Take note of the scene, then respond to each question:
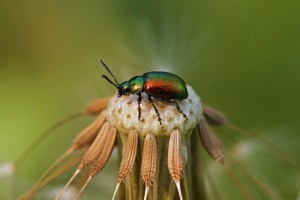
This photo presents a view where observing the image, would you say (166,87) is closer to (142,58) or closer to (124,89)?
(124,89)

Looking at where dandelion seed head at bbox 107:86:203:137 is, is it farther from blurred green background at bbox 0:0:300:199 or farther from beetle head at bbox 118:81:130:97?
blurred green background at bbox 0:0:300:199

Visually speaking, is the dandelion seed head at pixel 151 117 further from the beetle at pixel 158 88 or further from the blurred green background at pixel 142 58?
the blurred green background at pixel 142 58

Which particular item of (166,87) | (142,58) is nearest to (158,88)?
(166,87)

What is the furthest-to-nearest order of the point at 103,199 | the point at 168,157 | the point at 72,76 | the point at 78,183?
the point at 72,76 < the point at 103,199 < the point at 78,183 < the point at 168,157

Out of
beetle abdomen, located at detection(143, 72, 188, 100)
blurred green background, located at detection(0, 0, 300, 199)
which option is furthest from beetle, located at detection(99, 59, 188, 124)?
blurred green background, located at detection(0, 0, 300, 199)

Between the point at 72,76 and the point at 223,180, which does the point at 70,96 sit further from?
the point at 223,180

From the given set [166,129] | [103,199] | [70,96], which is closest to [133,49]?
[70,96]
